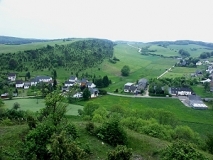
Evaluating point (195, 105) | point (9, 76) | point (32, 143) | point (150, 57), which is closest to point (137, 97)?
point (195, 105)

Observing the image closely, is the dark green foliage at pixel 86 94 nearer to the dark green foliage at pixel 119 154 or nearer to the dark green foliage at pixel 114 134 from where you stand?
the dark green foliage at pixel 114 134

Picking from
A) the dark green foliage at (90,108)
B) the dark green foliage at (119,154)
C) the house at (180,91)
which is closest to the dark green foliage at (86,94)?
the dark green foliage at (90,108)

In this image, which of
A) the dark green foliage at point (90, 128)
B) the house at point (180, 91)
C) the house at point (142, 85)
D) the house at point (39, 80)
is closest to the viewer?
the dark green foliage at point (90, 128)

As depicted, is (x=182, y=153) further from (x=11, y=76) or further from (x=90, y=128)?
(x=11, y=76)

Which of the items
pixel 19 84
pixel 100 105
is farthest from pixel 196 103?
pixel 19 84

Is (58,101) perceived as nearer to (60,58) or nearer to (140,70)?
(60,58)

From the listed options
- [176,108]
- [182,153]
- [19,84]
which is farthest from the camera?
[19,84]
